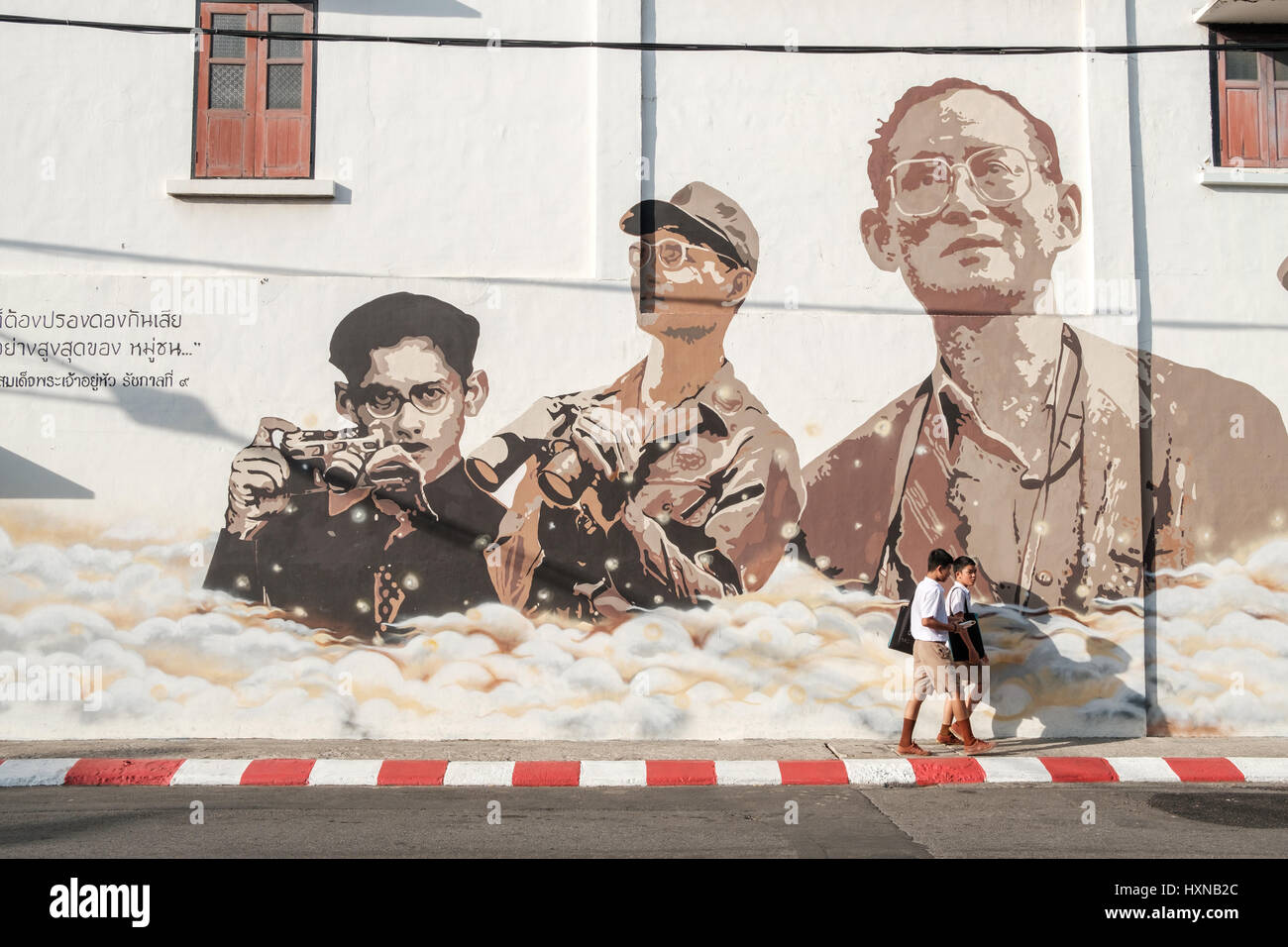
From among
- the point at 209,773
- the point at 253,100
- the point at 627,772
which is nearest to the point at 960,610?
the point at 627,772

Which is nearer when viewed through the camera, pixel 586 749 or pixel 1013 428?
pixel 586 749

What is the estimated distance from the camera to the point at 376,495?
9.95 metres

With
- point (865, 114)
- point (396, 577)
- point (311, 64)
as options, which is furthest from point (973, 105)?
point (396, 577)

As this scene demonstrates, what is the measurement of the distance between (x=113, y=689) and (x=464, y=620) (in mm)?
3055

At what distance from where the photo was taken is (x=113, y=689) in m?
9.68

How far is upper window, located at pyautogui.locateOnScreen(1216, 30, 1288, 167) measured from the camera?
1067cm

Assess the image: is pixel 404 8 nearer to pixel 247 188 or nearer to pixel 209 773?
pixel 247 188

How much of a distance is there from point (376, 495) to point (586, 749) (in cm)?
Answer: 288

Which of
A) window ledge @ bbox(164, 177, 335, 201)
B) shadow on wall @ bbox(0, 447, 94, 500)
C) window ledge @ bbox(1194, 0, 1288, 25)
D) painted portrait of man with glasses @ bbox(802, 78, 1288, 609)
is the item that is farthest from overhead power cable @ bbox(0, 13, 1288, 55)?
shadow on wall @ bbox(0, 447, 94, 500)

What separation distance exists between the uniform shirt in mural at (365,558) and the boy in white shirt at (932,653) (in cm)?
369

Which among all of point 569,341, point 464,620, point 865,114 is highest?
point 865,114

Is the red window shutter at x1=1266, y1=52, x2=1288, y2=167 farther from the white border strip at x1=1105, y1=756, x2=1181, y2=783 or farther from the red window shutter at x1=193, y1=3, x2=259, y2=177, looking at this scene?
the red window shutter at x1=193, y1=3, x2=259, y2=177

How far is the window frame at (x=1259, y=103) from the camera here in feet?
35.0
